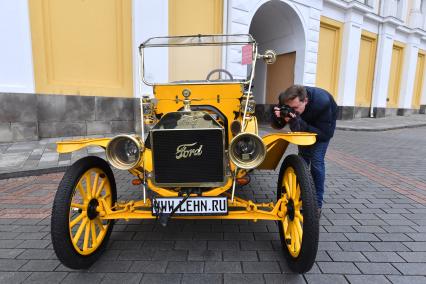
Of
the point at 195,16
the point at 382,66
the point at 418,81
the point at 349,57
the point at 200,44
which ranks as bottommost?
the point at 200,44

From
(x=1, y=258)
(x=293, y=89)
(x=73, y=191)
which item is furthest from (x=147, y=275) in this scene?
(x=293, y=89)

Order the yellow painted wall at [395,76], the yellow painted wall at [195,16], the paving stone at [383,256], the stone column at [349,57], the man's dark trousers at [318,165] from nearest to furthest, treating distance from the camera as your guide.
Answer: the paving stone at [383,256], the man's dark trousers at [318,165], the yellow painted wall at [195,16], the stone column at [349,57], the yellow painted wall at [395,76]

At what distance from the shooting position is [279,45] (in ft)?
40.7

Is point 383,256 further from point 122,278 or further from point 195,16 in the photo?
point 195,16

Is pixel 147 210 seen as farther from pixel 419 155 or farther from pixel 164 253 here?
pixel 419 155

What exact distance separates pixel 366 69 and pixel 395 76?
11.8 ft

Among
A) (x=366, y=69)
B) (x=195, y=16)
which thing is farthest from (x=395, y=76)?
(x=195, y=16)

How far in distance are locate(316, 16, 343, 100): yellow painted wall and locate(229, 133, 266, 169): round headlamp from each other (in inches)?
448

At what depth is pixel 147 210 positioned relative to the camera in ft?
7.58

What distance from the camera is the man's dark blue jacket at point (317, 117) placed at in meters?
2.90

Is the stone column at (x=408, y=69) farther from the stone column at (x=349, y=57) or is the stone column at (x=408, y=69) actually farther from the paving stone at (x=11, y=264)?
the paving stone at (x=11, y=264)

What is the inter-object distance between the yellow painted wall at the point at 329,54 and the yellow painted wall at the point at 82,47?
8446 millimetres

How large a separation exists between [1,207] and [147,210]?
2.12 metres

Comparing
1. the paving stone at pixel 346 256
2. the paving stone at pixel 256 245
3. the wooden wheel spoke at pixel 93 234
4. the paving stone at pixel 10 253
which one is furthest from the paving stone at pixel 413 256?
the paving stone at pixel 10 253
